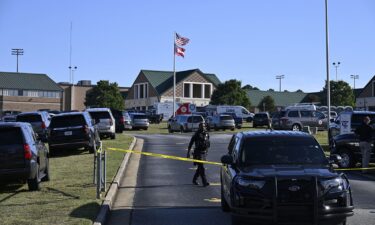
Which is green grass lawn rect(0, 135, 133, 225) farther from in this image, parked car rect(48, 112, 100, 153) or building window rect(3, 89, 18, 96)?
building window rect(3, 89, 18, 96)

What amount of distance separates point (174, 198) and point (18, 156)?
3.53 meters

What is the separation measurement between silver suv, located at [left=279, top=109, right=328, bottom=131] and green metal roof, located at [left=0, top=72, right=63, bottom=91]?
234 ft

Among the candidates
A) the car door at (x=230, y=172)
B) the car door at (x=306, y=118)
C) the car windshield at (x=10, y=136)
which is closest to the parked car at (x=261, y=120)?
the car door at (x=306, y=118)

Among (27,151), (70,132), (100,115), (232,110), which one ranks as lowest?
(27,151)

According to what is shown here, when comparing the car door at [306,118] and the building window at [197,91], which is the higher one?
the building window at [197,91]

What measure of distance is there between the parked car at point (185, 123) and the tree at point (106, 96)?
45570 mm

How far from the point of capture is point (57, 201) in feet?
37.3

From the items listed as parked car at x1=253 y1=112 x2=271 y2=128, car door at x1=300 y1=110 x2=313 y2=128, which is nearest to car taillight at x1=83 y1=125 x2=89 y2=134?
car door at x1=300 y1=110 x2=313 y2=128

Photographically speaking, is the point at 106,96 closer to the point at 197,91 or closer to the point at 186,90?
the point at 186,90

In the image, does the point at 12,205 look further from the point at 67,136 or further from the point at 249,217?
the point at 67,136

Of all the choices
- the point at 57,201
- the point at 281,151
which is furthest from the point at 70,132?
the point at 281,151

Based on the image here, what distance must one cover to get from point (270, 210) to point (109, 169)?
974 cm

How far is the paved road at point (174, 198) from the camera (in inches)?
401

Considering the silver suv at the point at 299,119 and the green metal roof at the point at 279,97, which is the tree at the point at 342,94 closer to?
the green metal roof at the point at 279,97
